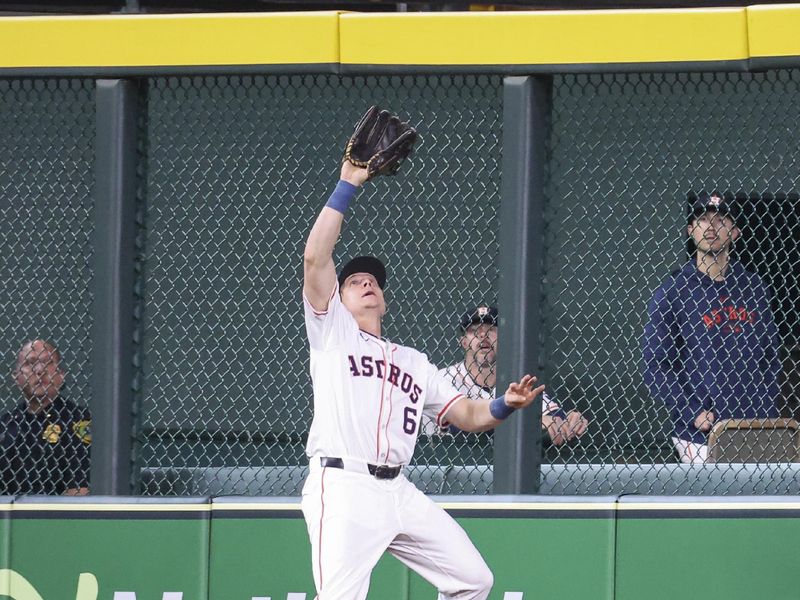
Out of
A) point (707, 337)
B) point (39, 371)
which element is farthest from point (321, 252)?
point (707, 337)

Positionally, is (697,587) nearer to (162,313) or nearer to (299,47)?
(299,47)

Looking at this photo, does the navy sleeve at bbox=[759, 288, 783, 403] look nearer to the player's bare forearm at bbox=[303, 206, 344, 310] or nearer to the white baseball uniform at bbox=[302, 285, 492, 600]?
the white baseball uniform at bbox=[302, 285, 492, 600]

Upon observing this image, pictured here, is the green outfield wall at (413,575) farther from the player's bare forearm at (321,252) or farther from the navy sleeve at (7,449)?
the player's bare forearm at (321,252)

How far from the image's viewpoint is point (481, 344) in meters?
4.86

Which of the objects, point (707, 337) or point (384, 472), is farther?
point (707, 337)

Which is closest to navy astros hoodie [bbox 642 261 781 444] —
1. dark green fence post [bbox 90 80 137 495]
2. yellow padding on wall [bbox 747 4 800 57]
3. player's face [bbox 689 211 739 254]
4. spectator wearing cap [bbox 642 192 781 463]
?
spectator wearing cap [bbox 642 192 781 463]

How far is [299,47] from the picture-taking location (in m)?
4.44

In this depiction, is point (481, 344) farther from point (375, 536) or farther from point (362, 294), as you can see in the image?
point (375, 536)

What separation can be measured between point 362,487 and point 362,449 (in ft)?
0.39

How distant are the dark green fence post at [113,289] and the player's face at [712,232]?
2009mm

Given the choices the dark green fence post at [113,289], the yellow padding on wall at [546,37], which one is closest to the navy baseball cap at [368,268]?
the yellow padding on wall at [546,37]

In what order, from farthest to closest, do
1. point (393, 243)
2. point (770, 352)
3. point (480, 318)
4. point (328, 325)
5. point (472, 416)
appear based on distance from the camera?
point (393, 243)
point (770, 352)
point (480, 318)
point (472, 416)
point (328, 325)

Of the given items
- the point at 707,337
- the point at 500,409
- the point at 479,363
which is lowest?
the point at 500,409

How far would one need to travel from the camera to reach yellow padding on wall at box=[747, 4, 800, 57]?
4.20 meters
